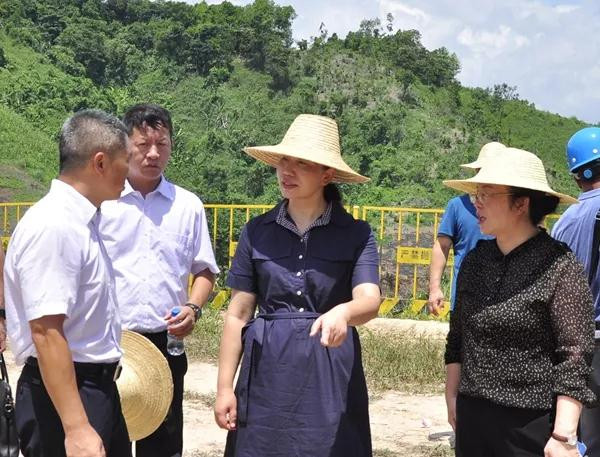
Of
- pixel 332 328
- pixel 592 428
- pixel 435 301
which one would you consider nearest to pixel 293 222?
pixel 332 328

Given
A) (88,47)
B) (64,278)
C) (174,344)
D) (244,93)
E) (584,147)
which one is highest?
(88,47)

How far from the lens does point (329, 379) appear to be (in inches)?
113

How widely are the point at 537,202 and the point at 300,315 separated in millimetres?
881

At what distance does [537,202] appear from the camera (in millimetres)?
2896

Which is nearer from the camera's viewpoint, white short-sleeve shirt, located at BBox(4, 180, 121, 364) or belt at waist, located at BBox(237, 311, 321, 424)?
white short-sleeve shirt, located at BBox(4, 180, 121, 364)

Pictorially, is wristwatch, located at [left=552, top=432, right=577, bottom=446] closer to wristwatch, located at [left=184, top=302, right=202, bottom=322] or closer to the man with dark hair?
the man with dark hair

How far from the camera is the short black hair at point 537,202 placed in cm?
287

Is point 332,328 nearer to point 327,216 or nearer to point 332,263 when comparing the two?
point 332,263

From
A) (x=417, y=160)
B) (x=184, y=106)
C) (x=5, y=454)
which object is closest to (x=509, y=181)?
(x=5, y=454)

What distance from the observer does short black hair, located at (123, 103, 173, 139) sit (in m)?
3.80

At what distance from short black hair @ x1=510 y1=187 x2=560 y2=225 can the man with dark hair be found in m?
0.69

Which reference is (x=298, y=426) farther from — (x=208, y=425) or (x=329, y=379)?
(x=208, y=425)

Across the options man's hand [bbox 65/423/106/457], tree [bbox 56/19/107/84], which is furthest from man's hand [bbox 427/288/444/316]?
tree [bbox 56/19/107/84]

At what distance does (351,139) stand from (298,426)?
2671 centimetres
